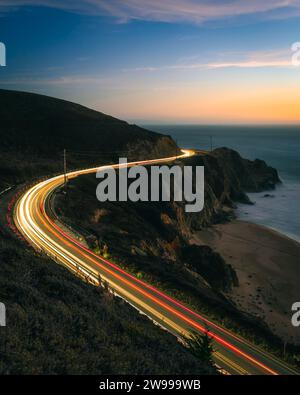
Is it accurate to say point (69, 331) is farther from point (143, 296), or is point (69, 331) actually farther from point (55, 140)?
point (55, 140)

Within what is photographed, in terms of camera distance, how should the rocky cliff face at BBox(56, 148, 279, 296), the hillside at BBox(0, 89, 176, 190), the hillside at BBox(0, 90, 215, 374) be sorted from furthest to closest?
the hillside at BBox(0, 89, 176, 190), the rocky cliff face at BBox(56, 148, 279, 296), the hillside at BBox(0, 90, 215, 374)

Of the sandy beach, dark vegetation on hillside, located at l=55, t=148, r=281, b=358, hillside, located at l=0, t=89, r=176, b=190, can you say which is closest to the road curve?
dark vegetation on hillside, located at l=55, t=148, r=281, b=358

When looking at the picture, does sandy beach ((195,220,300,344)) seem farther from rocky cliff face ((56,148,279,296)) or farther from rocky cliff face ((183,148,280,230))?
rocky cliff face ((183,148,280,230))

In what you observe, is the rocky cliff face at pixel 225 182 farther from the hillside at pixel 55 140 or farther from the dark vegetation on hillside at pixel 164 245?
the hillside at pixel 55 140

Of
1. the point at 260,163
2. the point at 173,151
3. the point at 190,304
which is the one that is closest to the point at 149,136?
the point at 173,151

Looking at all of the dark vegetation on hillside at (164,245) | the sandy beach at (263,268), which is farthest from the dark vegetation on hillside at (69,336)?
the sandy beach at (263,268)

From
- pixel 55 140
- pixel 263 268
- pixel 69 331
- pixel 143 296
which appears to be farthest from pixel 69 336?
pixel 55 140
